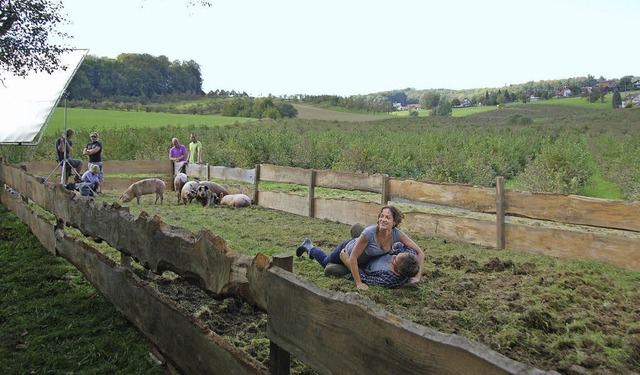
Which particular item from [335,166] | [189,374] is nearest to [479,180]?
[335,166]

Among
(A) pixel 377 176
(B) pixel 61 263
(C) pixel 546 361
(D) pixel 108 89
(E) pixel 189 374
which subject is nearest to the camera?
(E) pixel 189 374

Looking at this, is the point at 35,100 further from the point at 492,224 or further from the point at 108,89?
the point at 108,89

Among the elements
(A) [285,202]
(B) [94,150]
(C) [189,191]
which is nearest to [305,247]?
(A) [285,202]

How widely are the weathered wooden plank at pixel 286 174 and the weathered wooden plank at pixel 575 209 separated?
4606 millimetres

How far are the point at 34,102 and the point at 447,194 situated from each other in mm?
8711

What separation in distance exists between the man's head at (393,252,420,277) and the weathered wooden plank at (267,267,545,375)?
135 inches

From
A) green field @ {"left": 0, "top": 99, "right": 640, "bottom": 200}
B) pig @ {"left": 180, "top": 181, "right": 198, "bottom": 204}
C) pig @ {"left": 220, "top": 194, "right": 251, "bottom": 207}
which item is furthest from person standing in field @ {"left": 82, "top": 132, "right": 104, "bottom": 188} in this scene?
green field @ {"left": 0, "top": 99, "right": 640, "bottom": 200}

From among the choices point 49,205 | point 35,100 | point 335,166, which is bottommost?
point 335,166

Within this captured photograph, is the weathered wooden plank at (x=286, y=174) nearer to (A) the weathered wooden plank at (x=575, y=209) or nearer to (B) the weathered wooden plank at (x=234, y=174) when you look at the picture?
(B) the weathered wooden plank at (x=234, y=174)

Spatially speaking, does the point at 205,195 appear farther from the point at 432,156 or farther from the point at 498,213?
the point at 432,156

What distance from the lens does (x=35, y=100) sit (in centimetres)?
1173

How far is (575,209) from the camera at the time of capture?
282 inches

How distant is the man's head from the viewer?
18.6 feet

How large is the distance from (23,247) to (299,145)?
17121 mm
